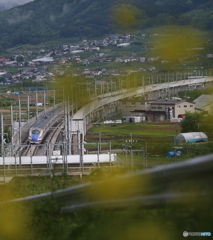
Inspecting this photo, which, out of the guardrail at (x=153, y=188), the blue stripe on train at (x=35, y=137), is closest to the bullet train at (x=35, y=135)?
the blue stripe on train at (x=35, y=137)

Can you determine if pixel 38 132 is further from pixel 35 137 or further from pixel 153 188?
pixel 153 188

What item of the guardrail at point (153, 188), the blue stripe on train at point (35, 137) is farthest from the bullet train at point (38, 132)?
the guardrail at point (153, 188)

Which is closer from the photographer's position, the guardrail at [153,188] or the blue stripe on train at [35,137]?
the guardrail at [153,188]

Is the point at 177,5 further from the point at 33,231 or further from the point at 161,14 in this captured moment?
the point at 33,231

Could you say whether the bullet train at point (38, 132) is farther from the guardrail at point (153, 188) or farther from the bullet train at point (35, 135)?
the guardrail at point (153, 188)

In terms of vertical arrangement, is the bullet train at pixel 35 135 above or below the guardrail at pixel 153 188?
below

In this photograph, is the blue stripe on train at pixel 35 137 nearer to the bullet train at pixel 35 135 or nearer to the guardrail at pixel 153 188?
the bullet train at pixel 35 135

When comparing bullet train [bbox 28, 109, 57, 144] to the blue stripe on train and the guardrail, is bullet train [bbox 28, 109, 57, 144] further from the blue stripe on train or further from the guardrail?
the guardrail

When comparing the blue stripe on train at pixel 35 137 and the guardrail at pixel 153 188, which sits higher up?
the guardrail at pixel 153 188

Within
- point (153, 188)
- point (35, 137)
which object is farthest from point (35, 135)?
point (153, 188)
